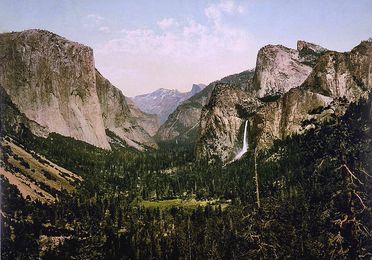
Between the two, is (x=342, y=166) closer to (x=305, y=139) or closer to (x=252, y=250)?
(x=305, y=139)

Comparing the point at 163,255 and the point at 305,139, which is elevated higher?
the point at 305,139

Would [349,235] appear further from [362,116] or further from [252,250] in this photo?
[252,250]

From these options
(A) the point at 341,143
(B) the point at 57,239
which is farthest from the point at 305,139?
(B) the point at 57,239

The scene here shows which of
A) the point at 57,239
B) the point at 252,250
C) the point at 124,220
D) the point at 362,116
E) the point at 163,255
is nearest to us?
the point at 362,116

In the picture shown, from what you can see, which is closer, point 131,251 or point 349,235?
point 349,235

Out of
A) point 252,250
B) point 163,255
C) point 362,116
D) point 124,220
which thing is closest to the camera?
point 362,116

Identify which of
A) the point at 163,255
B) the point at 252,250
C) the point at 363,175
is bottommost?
the point at 163,255

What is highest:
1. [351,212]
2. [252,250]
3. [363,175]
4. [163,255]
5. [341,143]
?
[341,143]

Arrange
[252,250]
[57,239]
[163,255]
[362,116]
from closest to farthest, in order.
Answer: [362,116] → [252,250] → [163,255] → [57,239]

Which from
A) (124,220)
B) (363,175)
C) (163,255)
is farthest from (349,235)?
(124,220)
